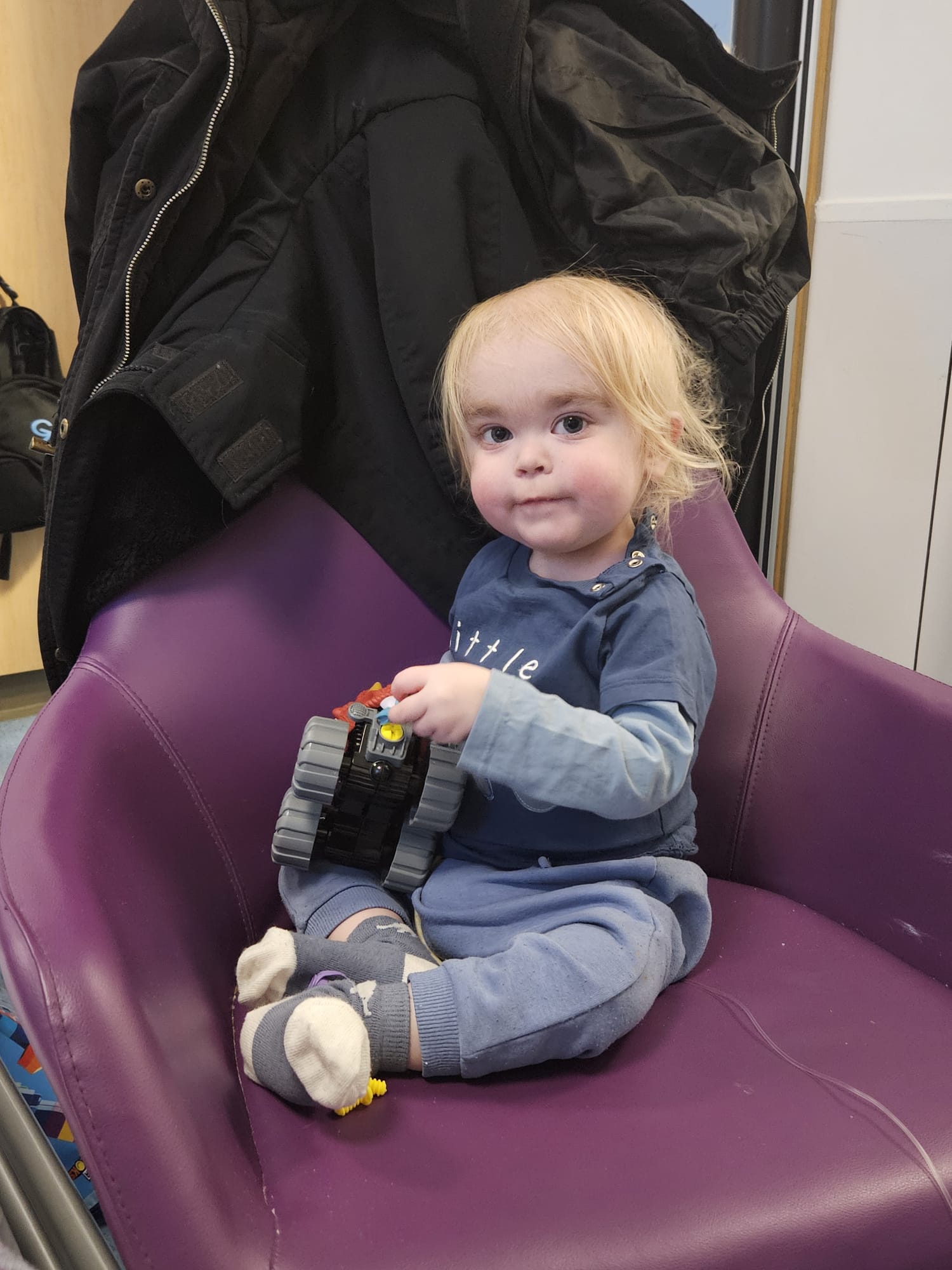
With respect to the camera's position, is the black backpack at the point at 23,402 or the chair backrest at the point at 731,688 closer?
the chair backrest at the point at 731,688

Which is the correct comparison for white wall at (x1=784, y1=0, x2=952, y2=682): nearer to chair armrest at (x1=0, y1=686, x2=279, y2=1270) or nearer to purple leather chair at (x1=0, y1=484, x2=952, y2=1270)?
purple leather chair at (x1=0, y1=484, x2=952, y2=1270)

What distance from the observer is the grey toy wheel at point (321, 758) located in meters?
0.86

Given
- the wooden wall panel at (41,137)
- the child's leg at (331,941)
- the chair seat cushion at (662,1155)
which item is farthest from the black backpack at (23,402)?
the chair seat cushion at (662,1155)

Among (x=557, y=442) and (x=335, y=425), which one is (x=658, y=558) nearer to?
(x=557, y=442)

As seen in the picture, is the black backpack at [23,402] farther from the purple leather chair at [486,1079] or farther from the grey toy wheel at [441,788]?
the grey toy wheel at [441,788]

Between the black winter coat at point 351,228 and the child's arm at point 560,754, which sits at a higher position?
the black winter coat at point 351,228

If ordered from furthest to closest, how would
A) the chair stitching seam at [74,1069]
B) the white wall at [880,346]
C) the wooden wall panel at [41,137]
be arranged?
the wooden wall panel at [41,137] < the white wall at [880,346] < the chair stitching seam at [74,1069]

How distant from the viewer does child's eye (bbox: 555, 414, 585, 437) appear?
87 centimetres

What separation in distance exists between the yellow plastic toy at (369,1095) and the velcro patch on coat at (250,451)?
0.52m

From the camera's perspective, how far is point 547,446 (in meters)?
0.87

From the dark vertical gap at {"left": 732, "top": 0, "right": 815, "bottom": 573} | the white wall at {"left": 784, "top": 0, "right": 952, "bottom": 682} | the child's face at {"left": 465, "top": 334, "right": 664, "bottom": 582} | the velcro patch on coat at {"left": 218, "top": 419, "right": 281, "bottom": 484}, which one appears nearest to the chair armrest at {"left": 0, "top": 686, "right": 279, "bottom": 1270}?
the velcro patch on coat at {"left": 218, "top": 419, "right": 281, "bottom": 484}

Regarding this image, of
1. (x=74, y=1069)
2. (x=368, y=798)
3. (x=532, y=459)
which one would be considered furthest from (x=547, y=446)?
(x=74, y=1069)

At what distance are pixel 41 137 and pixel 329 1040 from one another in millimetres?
Answer: 1854

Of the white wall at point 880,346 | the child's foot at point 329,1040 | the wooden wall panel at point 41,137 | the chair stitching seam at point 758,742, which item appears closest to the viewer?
the child's foot at point 329,1040
